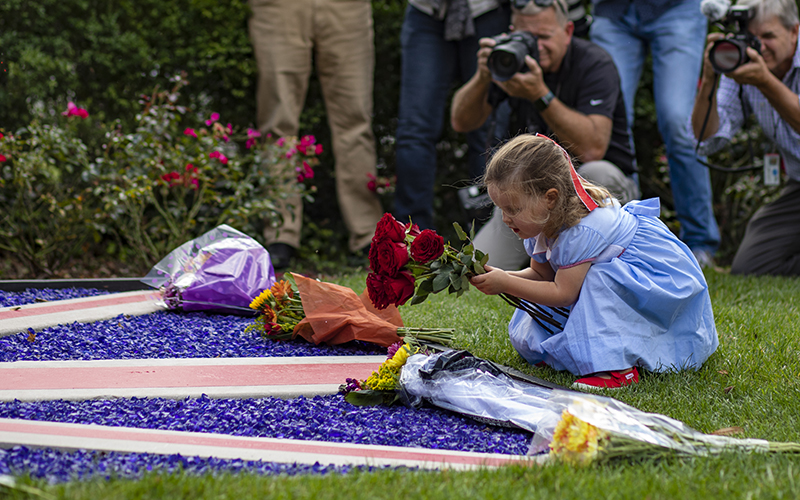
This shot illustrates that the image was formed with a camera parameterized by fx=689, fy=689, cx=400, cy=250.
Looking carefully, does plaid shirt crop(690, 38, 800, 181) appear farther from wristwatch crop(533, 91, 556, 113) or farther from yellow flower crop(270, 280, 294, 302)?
yellow flower crop(270, 280, 294, 302)

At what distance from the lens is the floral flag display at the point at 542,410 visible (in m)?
1.37

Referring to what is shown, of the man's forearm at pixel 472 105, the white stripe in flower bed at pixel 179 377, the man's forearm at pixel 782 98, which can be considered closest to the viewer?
the white stripe in flower bed at pixel 179 377

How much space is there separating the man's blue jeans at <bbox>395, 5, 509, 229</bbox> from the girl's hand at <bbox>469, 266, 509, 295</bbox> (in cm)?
233

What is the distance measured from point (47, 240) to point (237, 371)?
231 cm

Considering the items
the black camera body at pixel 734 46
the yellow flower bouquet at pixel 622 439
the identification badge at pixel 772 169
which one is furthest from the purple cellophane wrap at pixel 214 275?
the identification badge at pixel 772 169

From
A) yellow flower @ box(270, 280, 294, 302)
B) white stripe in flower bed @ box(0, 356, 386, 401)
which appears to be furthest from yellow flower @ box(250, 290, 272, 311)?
white stripe in flower bed @ box(0, 356, 386, 401)

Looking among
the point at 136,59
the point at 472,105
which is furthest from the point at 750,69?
the point at 136,59

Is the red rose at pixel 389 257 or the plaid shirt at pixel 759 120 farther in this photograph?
the plaid shirt at pixel 759 120

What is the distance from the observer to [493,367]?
1.92 meters

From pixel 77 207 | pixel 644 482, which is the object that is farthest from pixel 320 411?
pixel 77 207

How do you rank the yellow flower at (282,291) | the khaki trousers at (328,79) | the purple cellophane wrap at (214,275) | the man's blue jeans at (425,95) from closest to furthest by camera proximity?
the yellow flower at (282,291)
the purple cellophane wrap at (214,275)
the man's blue jeans at (425,95)
the khaki trousers at (328,79)

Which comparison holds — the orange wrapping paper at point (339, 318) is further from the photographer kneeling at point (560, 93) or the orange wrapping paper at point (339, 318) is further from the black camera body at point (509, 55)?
the black camera body at point (509, 55)

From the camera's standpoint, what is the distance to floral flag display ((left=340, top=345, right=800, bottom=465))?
1.37 metres

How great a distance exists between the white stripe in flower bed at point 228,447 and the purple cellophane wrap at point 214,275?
1334mm
